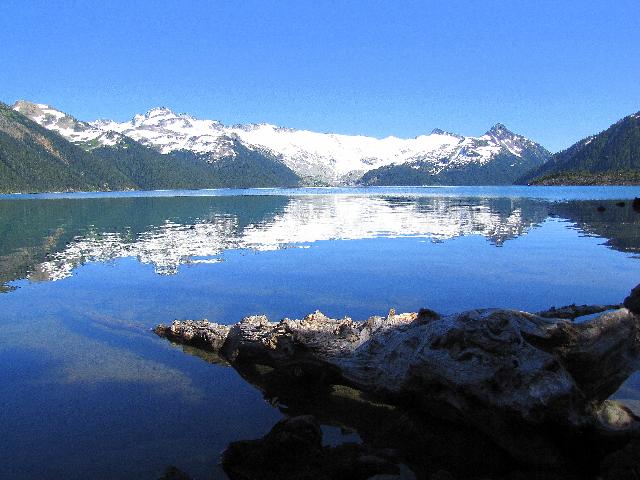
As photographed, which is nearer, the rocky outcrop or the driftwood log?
the driftwood log

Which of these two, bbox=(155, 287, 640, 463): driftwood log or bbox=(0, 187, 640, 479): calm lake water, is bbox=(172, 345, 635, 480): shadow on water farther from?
bbox=(0, 187, 640, 479): calm lake water

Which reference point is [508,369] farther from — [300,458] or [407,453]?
[300,458]

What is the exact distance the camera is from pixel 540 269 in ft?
112

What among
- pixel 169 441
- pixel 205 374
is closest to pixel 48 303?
pixel 205 374

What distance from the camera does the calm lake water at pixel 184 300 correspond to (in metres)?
12.6

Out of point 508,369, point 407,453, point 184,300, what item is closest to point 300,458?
point 407,453

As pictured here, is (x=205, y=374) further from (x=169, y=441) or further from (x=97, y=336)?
(x=97, y=336)

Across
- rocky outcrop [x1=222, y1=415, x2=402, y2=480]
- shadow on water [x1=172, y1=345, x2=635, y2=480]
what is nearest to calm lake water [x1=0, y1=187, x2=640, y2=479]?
rocky outcrop [x1=222, y1=415, x2=402, y2=480]

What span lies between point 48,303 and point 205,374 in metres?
14.6

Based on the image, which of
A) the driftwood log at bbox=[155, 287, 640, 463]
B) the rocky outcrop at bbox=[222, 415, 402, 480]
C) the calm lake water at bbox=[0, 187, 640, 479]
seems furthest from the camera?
the calm lake water at bbox=[0, 187, 640, 479]

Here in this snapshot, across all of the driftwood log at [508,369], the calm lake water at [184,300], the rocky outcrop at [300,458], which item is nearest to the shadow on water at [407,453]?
the rocky outcrop at [300,458]

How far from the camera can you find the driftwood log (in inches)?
401

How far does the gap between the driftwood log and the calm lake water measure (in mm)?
2481

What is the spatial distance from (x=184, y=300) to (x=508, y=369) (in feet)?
65.6
